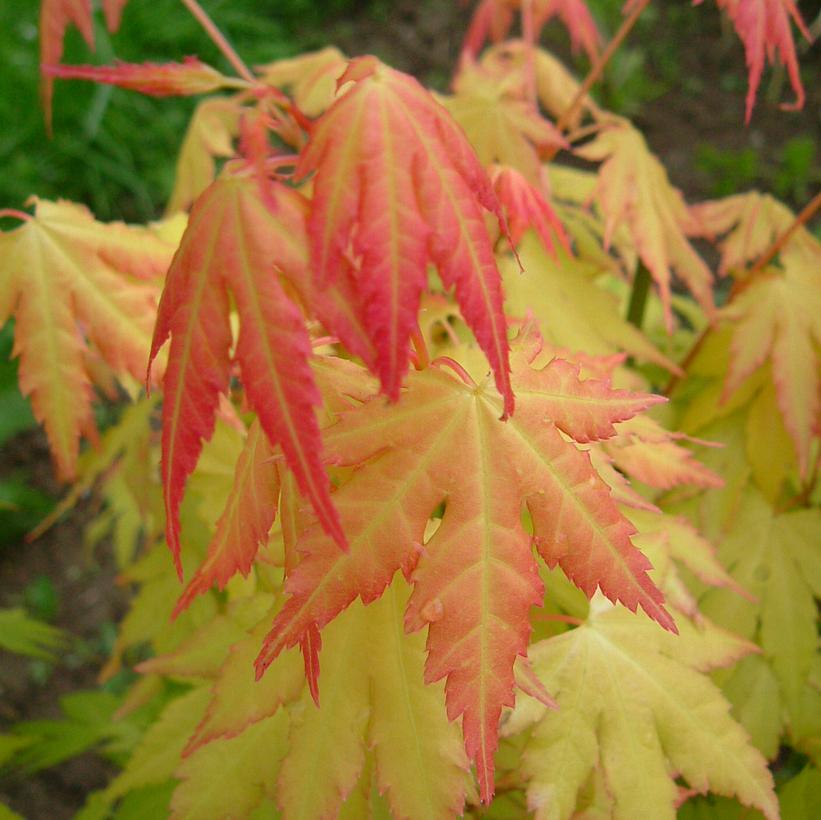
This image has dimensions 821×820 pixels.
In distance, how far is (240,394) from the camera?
0.95 meters

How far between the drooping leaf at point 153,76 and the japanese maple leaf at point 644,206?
47cm

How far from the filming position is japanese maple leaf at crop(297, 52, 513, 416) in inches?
15.8

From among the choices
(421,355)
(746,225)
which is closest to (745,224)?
(746,225)

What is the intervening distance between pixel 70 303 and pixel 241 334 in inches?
16.0

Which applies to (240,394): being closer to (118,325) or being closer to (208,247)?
(118,325)

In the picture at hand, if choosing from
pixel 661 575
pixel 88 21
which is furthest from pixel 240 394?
pixel 661 575

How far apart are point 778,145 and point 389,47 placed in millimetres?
1443

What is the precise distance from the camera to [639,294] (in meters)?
1.07

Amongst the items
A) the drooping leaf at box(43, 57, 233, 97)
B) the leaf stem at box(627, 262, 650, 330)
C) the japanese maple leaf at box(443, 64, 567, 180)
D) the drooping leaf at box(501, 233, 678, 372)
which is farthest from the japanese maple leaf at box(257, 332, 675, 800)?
the leaf stem at box(627, 262, 650, 330)

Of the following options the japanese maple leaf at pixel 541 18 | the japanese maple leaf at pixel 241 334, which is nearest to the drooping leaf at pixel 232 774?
the japanese maple leaf at pixel 241 334

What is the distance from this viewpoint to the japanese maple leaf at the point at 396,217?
1.31 feet

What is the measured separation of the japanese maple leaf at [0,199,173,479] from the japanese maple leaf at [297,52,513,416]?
35 cm

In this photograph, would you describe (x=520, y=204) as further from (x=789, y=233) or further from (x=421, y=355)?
(x=789, y=233)

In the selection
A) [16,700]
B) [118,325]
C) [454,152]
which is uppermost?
[454,152]
